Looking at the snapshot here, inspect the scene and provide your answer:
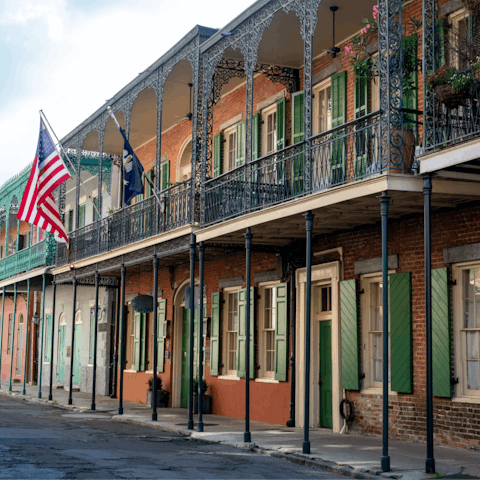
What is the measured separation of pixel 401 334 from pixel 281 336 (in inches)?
130

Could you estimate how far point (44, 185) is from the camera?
17.6m

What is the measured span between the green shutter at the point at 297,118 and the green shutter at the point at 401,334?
150 inches

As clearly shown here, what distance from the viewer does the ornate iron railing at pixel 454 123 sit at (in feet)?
28.2

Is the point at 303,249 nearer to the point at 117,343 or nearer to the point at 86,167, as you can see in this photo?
the point at 117,343

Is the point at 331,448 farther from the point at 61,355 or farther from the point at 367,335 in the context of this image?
the point at 61,355

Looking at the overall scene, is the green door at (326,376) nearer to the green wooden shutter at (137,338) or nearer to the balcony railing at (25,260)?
the green wooden shutter at (137,338)

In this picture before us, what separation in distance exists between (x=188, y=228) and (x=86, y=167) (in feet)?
34.3

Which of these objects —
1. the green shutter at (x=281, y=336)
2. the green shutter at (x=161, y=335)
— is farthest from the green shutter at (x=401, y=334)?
the green shutter at (x=161, y=335)

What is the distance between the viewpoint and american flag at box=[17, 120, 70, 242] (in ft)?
56.5

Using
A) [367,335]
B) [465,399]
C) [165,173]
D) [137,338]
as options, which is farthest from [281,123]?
[137,338]

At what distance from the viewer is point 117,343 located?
21.8m

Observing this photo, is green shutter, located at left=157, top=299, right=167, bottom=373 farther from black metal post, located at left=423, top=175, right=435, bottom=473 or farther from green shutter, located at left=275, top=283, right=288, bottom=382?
black metal post, located at left=423, top=175, right=435, bottom=473

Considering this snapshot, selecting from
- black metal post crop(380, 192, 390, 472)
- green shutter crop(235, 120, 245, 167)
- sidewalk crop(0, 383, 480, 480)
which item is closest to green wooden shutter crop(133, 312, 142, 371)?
sidewalk crop(0, 383, 480, 480)

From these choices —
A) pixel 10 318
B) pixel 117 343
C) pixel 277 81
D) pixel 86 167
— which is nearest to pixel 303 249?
pixel 277 81
